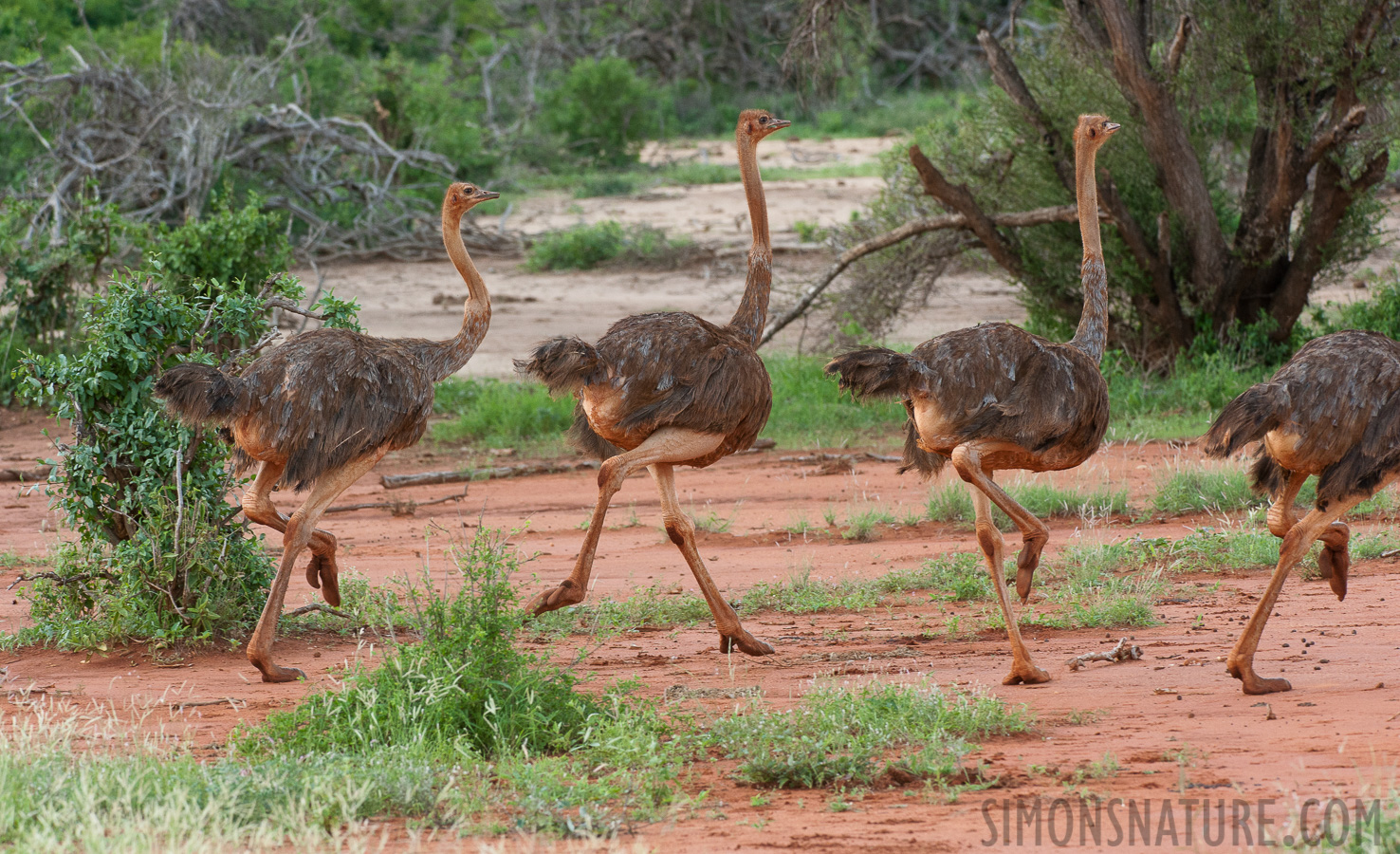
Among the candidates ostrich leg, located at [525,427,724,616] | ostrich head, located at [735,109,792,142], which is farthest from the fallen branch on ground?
ostrich head, located at [735,109,792,142]

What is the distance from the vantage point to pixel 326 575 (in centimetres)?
628

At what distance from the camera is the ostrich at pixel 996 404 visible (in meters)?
5.79

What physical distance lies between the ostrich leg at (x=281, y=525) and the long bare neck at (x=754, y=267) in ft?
6.75

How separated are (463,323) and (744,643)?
1958 millimetres

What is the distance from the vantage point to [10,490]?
10312 mm

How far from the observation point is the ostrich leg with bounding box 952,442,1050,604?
581 centimetres

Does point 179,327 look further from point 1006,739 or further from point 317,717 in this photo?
point 1006,739

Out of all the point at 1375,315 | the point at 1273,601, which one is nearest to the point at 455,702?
the point at 1273,601

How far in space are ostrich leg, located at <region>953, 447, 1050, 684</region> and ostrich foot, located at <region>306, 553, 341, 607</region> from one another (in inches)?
104

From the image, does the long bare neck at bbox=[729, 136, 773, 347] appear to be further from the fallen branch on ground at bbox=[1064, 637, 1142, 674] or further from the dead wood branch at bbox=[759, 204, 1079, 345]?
the dead wood branch at bbox=[759, 204, 1079, 345]

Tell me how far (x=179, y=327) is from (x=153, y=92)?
1107cm

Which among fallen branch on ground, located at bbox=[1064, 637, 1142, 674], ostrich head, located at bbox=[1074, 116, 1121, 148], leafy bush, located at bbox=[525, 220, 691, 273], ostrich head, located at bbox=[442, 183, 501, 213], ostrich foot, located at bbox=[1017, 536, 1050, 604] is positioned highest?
ostrich head, located at bbox=[1074, 116, 1121, 148]

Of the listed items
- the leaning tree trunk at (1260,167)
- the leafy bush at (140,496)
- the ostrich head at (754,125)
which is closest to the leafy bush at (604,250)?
the leaning tree trunk at (1260,167)

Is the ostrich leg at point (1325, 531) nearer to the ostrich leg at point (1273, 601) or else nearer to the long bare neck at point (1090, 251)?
the ostrich leg at point (1273, 601)
